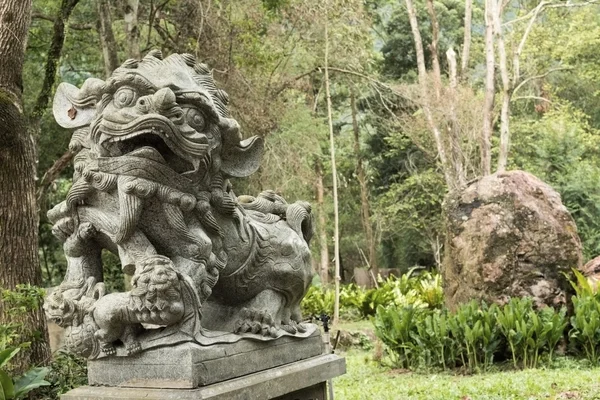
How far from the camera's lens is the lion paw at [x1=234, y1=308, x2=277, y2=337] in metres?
3.42

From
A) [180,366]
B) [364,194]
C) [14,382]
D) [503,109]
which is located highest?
[503,109]

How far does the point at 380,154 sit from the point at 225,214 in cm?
1928

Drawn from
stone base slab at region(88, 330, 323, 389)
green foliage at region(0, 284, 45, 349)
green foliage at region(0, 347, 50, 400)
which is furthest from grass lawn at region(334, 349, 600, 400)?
stone base slab at region(88, 330, 323, 389)

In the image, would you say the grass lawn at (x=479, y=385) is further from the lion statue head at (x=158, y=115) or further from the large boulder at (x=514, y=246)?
the lion statue head at (x=158, y=115)

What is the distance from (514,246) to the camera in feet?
29.2

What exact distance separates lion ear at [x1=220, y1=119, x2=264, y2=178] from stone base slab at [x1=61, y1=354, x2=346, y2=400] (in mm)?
959

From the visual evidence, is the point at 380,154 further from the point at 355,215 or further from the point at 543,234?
the point at 543,234

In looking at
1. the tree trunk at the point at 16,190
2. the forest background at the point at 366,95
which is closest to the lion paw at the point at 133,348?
the tree trunk at the point at 16,190

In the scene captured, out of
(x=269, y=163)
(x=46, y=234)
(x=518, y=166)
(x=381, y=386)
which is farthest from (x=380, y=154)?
(x=381, y=386)

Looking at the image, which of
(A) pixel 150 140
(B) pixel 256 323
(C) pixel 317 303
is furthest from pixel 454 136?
(A) pixel 150 140

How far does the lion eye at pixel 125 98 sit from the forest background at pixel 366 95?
15.2 feet

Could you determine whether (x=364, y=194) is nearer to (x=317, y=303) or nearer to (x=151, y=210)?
(x=317, y=303)

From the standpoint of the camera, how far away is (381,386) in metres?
7.32

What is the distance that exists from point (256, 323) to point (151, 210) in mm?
776
